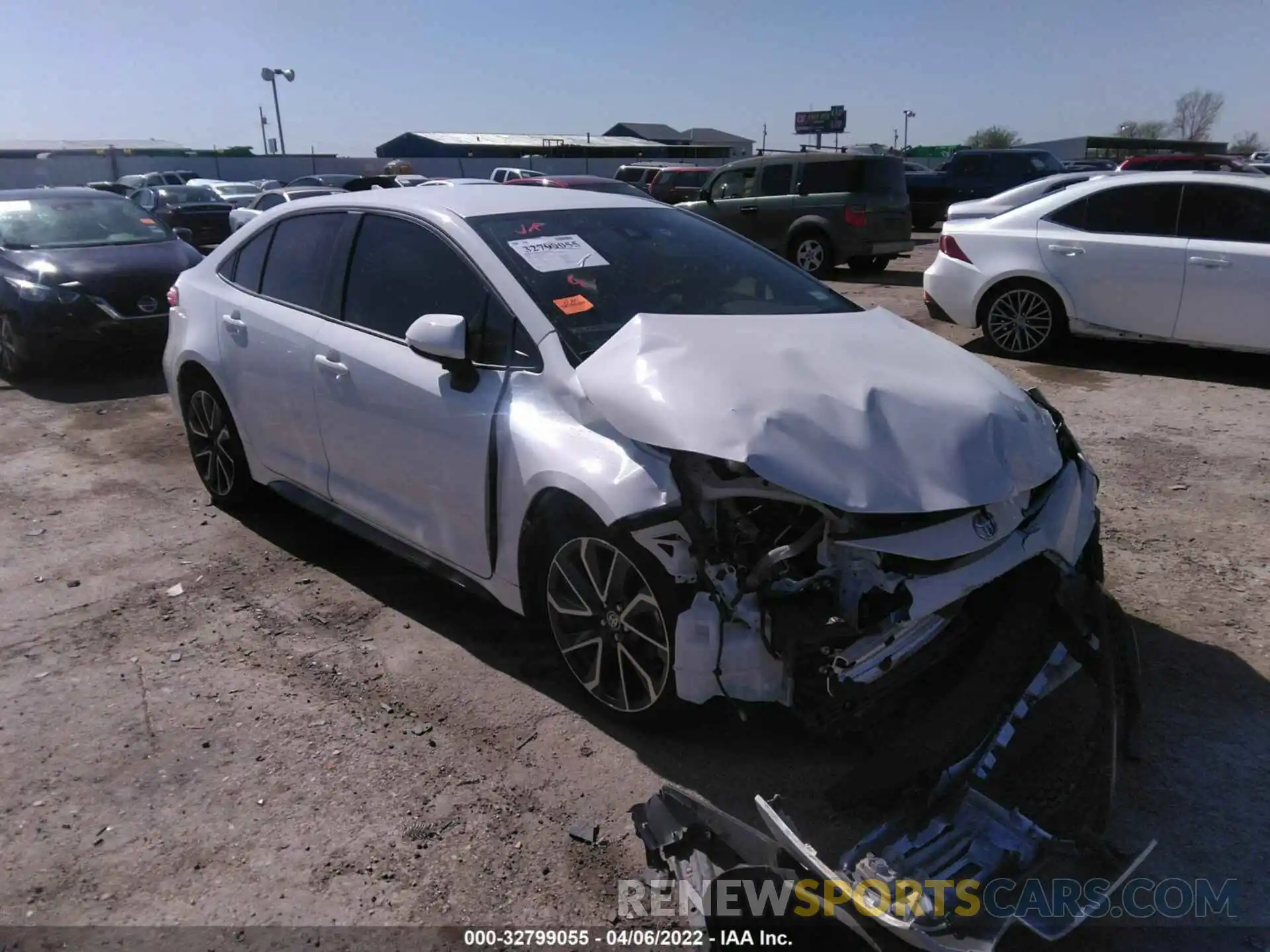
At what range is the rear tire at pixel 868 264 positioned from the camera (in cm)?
1461

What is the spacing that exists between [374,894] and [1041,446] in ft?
7.74

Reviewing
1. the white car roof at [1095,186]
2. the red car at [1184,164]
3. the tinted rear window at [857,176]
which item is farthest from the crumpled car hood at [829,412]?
the red car at [1184,164]

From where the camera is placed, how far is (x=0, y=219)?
9250mm

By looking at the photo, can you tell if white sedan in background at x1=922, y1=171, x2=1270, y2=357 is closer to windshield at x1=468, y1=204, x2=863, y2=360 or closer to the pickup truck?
windshield at x1=468, y1=204, x2=863, y2=360

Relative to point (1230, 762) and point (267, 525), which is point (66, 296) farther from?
point (1230, 762)

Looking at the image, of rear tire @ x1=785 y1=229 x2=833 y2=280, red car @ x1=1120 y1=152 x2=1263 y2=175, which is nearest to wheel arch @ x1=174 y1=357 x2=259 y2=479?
rear tire @ x1=785 y1=229 x2=833 y2=280

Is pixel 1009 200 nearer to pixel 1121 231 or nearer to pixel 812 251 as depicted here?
pixel 1121 231

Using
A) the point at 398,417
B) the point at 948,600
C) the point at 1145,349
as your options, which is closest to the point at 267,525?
the point at 398,417

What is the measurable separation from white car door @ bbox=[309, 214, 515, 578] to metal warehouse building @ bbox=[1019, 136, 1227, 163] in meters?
33.0

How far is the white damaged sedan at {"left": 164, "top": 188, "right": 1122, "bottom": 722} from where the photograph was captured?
2.71 meters

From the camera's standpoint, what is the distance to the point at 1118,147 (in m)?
44.5

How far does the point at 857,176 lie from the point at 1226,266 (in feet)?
24.5

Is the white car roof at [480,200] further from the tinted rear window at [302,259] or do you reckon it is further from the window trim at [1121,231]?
the window trim at [1121,231]

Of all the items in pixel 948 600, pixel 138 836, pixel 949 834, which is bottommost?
pixel 138 836
